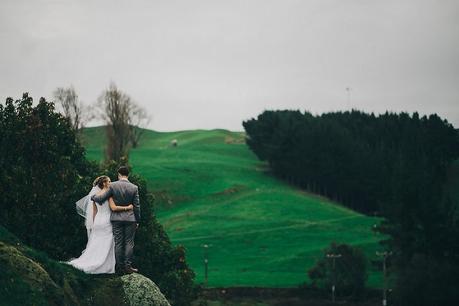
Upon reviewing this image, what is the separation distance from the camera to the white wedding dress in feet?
72.6

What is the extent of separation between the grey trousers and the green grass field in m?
63.7

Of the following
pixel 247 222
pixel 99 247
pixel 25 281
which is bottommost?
pixel 247 222

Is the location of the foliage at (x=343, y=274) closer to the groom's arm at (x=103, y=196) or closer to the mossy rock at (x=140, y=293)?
the groom's arm at (x=103, y=196)

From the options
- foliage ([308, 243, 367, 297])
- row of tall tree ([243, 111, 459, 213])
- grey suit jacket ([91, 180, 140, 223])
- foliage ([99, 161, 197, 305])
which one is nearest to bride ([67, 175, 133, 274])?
grey suit jacket ([91, 180, 140, 223])

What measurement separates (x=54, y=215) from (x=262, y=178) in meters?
118

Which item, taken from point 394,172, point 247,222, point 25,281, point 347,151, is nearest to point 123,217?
point 25,281

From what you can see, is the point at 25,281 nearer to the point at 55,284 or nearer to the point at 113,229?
the point at 55,284

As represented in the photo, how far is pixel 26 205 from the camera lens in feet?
123

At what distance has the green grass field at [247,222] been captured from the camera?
9831 centimetres

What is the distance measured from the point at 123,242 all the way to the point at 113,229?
0.40m

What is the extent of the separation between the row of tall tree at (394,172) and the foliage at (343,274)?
339cm

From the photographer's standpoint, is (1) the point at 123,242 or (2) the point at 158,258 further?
(2) the point at 158,258

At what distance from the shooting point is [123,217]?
2231 centimetres

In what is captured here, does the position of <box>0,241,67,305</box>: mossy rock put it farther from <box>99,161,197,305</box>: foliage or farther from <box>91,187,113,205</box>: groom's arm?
<box>99,161,197,305</box>: foliage
